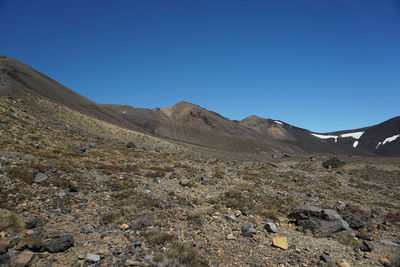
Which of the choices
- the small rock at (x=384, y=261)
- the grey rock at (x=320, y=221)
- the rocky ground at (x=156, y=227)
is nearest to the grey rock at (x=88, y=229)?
the rocky ground at (x=156, y=227)

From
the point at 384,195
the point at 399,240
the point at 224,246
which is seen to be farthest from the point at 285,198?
the point at 384,195

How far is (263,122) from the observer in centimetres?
19738

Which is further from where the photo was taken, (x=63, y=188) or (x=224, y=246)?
(x=63, y=188)

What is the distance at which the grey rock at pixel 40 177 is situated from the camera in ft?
33.9

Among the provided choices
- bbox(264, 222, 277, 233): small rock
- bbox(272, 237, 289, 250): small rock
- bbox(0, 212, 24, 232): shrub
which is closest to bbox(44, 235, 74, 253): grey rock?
bbox(0, 212, 24, 232): shrub

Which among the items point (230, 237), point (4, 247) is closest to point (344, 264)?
point (230, 237)

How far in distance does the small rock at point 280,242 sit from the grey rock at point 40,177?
11.6m

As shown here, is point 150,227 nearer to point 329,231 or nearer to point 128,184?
point 128,184

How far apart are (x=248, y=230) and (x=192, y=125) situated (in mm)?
130270

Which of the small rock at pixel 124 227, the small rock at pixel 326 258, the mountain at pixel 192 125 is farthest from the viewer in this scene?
the mountain at pixel 192 125

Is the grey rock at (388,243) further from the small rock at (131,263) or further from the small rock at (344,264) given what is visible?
the small rock at (131,263)

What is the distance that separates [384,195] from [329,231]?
62.9ft

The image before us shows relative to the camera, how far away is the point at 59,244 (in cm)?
601

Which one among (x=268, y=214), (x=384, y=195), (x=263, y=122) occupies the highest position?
(x=263, y=122)
